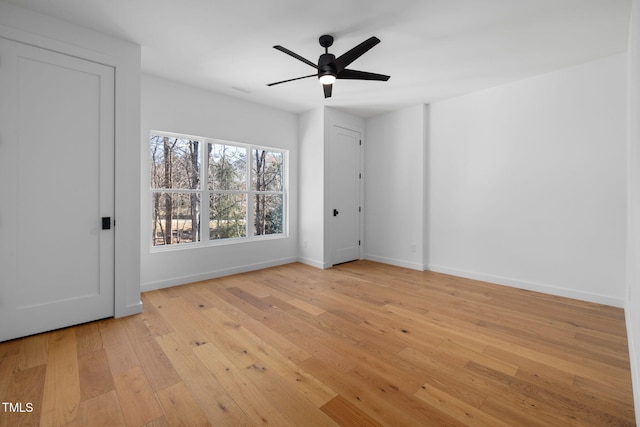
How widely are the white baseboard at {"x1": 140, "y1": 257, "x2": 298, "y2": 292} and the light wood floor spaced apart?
0.50 meters

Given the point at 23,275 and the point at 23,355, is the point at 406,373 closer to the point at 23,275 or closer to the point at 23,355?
the point at 23,355

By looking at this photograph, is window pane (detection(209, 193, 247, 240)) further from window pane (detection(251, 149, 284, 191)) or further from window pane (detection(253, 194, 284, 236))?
window pane (detection(251, 149, 284, 191))

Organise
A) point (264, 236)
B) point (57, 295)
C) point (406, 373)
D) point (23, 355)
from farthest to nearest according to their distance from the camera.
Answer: point (264, 236) → point (57, 295) → point (23, 355) → point (406, 373)

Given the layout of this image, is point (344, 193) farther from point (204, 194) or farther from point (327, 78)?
point (327, 78)

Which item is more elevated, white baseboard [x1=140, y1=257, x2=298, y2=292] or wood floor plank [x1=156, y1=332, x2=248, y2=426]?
white baseboard [x1=140, y1=257, x2=298, y2=292]

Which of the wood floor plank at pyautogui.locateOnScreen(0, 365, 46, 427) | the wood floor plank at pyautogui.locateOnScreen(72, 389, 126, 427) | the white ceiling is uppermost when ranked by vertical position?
the white ceiling

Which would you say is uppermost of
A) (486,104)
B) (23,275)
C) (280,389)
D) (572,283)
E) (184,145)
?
(486,104)

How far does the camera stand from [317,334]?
2488 millimetres

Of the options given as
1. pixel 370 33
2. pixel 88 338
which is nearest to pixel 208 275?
pixel 88 338

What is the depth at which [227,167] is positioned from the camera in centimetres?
446

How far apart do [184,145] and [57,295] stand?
232 centimetres

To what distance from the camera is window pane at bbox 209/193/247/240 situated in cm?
431

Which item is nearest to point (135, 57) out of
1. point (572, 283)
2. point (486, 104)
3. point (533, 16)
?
point (533, 16)

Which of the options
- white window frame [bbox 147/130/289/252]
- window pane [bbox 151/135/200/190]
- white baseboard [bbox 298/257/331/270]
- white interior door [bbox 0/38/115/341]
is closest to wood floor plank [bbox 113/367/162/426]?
white interior door [bbox 0/38/115/341]
